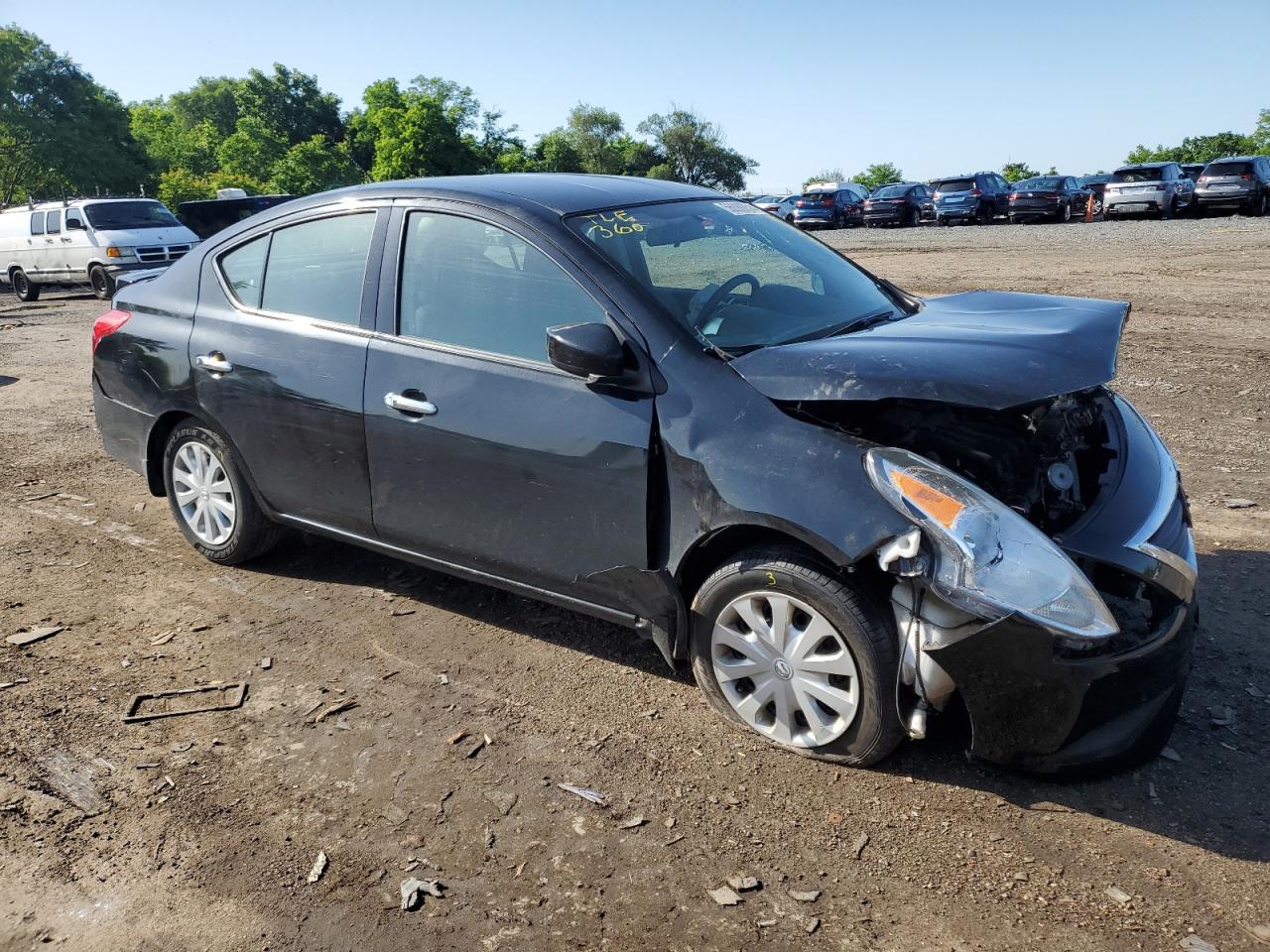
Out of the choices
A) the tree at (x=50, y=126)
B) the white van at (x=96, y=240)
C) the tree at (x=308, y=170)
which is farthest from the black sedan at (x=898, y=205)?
the tree at (x=50, y=126)

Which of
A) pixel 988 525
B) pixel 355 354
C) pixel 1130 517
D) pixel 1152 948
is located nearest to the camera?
pixel 1152 948

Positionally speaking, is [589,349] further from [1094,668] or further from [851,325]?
[1094,668]

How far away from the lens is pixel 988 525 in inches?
112

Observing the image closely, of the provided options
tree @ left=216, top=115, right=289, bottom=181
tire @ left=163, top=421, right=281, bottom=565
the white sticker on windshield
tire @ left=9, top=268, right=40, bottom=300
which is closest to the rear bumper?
tire @ left=163, top=421, right=281, bottom=565

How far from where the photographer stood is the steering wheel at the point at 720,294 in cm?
353

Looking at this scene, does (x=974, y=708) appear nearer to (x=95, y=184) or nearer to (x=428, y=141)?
(x=95, y=184)

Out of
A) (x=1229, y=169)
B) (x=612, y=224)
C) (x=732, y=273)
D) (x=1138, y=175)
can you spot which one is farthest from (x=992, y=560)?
(x=1138, y=175)

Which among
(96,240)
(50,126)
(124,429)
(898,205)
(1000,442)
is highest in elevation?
(50,126)

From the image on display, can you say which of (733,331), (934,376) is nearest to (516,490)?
(733,331)

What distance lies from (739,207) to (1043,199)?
101 feet

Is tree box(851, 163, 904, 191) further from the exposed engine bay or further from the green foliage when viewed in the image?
the exposed engine bay

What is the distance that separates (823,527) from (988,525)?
45 cm

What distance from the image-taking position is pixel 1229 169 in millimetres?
28766

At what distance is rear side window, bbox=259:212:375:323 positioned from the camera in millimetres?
4164
